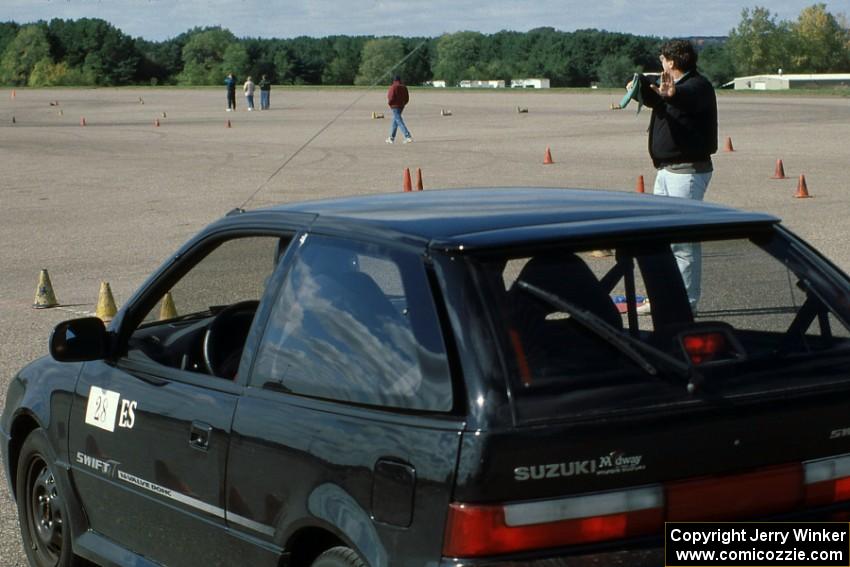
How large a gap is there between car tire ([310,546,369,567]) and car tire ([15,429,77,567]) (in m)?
1.90

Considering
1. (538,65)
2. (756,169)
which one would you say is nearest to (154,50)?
(538,65)

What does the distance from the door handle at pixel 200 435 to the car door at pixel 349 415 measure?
16 cm

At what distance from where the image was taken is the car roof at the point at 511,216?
3.87m

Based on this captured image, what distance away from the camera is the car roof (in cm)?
387

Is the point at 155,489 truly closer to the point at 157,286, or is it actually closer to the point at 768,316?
the point at 157,286

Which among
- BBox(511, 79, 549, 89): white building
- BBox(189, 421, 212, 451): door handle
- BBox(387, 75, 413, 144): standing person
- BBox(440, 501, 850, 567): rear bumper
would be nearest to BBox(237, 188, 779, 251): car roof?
BBox(189, 421, 212, 451): door handle

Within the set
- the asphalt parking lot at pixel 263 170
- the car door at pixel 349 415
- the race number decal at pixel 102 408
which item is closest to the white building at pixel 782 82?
the asphalt parking lot at pixel 263 170

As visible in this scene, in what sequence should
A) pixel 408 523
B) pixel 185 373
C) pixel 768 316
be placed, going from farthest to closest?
pixel 185 373 → pixel 768 316 → pixel 408 523

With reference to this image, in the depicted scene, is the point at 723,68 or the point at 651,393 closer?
the point at 651,393

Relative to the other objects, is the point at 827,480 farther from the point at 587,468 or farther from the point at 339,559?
the point at 339,559

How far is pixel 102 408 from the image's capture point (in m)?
5.08

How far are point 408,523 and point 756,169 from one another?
24.1 meters

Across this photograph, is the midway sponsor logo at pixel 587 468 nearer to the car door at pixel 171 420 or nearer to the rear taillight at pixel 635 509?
the rear taillight at pixel 635 509

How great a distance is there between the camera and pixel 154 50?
147 meters
